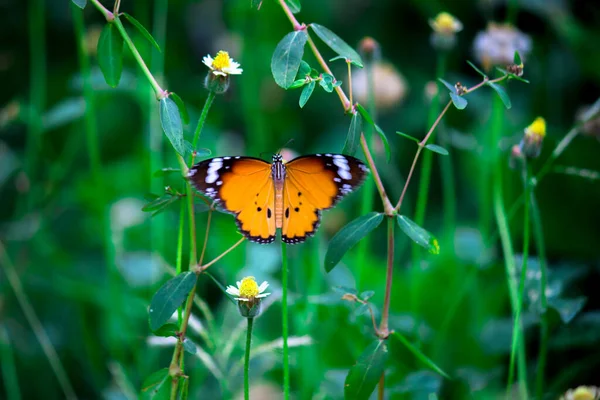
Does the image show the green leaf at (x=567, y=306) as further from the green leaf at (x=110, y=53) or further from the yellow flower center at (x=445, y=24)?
the green leaf at (x=110, y=53)

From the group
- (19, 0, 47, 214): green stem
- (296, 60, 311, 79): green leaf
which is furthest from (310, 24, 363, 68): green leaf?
(19, 0, 47, 214): green stem

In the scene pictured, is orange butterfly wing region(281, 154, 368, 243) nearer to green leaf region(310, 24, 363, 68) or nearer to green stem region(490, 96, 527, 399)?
green leaf region(310, 24, 363, 68)

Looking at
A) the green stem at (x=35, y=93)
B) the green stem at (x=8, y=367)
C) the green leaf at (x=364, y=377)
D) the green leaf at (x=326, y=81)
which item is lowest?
the green stem at (x=8, y=367)

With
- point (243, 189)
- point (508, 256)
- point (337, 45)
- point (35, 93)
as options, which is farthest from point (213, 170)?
point (35, 93)

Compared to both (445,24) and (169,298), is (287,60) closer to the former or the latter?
(169,298)

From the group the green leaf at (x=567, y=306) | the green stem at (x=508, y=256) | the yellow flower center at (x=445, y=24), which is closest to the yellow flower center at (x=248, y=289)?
the green stem at (x=508, y=256)
